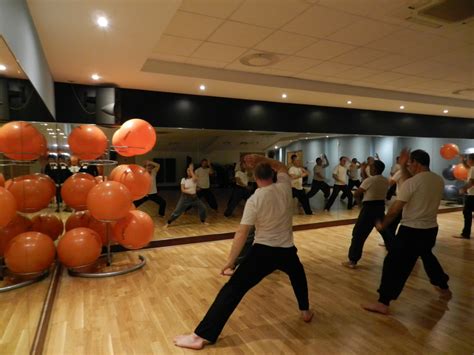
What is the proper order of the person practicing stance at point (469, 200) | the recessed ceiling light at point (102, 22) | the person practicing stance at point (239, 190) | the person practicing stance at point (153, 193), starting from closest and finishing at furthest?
the recessed ceiling light at point (102, 22) → the person practicing stance at point (153, 193) → the person practicing stance at point (469, 200) → the person practicing stance at point (239, 190)

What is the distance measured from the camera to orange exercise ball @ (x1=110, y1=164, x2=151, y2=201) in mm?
4074

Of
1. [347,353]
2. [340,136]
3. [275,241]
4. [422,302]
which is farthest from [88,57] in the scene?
[340,136]

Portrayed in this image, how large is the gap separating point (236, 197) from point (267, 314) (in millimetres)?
3926

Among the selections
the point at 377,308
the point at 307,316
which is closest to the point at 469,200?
the point at 377,308

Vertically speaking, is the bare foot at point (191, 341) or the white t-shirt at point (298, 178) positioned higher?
the white t-shirt at point (298, 178)

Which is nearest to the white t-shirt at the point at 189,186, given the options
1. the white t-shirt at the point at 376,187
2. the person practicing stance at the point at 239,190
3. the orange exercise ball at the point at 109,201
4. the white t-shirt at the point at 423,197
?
the person practicing stance at the point at 239,190

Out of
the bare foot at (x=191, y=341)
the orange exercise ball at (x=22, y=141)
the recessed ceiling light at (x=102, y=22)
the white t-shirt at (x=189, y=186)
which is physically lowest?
the bare foot at (x=191, y=341)

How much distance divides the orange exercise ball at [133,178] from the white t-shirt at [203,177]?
210 centimetres

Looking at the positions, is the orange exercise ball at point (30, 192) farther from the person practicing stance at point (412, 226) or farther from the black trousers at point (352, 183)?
the black trousers at point (352, 183)

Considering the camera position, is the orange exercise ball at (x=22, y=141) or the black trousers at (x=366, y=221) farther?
the black trousers at (x=366, y=221)

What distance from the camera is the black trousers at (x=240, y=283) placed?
2.46 m

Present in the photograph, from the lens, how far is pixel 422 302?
331cm

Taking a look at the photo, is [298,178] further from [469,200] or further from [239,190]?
[469,200]

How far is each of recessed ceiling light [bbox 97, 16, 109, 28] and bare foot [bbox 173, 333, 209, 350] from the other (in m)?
2.94
